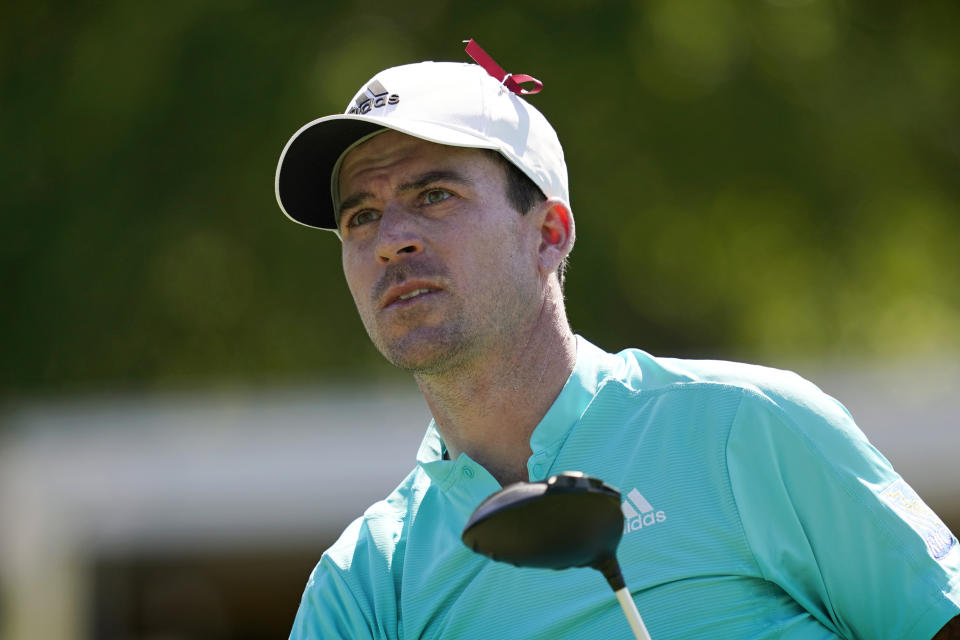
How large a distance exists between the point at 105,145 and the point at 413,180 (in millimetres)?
8180

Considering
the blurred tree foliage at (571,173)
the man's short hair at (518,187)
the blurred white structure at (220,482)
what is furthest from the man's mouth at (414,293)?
the blurred tree foliage at (571,173)

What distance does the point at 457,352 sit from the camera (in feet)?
9.43

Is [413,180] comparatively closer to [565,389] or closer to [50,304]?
[565,389]

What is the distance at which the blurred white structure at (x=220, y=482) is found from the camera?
Answer: 21.9 feet

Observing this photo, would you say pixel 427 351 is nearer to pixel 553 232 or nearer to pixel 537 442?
pixel 537 442

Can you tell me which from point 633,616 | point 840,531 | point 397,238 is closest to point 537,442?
point 397,238

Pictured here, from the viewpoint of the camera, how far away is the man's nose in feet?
9.52

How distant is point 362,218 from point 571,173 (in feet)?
23.4

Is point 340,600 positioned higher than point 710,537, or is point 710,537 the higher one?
point 710,537

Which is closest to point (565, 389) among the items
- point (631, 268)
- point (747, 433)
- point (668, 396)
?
point (668, 396)

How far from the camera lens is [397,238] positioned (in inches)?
115

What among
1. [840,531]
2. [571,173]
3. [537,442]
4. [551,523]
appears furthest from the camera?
[571,173]

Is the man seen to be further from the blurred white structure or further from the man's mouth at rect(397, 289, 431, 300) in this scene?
the blurred white structure

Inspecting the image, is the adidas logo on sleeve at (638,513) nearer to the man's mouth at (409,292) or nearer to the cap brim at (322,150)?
the man's mouth at (409,292)
